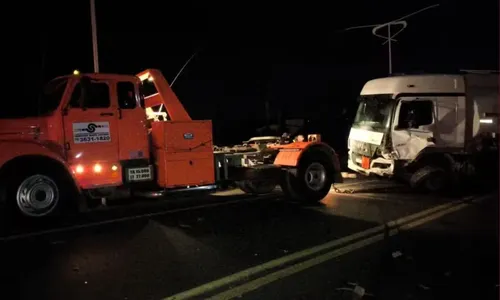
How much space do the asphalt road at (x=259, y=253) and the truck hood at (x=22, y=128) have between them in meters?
1.52

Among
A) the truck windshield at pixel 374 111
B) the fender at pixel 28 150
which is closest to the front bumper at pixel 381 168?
the truck windshield at pixel 374 111

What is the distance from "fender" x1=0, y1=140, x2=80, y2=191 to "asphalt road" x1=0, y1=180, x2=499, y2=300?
43.6 inches

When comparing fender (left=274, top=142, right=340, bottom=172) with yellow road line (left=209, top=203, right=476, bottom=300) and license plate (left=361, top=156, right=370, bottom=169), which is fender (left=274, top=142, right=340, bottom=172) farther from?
yellow road line (left=209, top=203, right=476, bottom=300)

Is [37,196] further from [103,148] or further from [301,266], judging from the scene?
[301,266]

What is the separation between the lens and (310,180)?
1083 cm

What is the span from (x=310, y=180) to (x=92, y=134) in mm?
4668

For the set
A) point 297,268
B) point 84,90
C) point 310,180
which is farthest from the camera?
point 310,180

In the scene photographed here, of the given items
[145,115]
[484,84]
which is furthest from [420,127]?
[145,115]

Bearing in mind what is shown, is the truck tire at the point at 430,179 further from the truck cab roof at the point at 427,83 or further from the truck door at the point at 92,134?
the truck door at the point at 92,134

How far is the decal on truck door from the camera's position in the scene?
852 cm

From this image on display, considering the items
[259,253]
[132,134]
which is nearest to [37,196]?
[132,134]

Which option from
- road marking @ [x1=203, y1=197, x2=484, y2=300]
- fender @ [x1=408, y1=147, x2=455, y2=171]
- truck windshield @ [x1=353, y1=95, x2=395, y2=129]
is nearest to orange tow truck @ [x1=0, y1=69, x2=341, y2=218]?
road marking @ [x1=203, y1=197, x2=484, y2=300]

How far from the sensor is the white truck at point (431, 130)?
11992 mm

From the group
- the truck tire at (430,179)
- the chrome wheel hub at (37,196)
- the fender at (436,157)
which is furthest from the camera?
the fender at (436,157)
